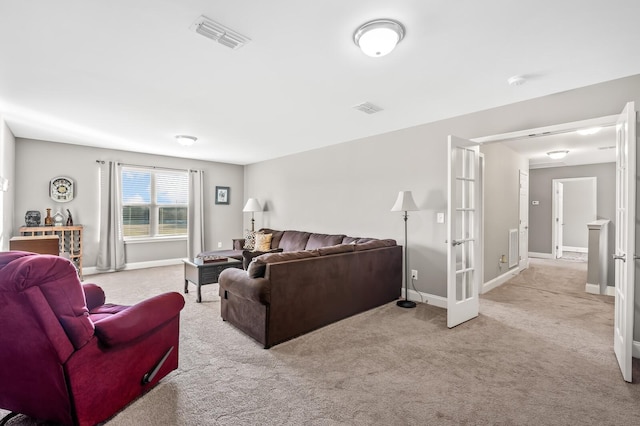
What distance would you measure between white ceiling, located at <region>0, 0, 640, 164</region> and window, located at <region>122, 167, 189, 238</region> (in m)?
2.25

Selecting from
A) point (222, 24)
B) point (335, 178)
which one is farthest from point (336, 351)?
point (335, 178)

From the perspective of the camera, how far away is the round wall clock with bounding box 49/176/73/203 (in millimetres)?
5289

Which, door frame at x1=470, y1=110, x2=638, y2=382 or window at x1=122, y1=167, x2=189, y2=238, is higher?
door frame at x1=470, y1=110, x2=638, y2=382

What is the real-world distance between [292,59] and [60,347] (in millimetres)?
2336

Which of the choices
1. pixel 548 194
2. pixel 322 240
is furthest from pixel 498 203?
pixel 548 194

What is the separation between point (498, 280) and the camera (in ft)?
16.2

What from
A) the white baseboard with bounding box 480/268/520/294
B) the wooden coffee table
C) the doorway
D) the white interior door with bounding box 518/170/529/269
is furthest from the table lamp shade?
the doorway

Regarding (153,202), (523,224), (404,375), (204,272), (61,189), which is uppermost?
(61,189)

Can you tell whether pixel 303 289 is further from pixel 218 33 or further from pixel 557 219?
pixel 557 219

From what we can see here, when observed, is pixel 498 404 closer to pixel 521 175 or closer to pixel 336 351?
pixel 336 351

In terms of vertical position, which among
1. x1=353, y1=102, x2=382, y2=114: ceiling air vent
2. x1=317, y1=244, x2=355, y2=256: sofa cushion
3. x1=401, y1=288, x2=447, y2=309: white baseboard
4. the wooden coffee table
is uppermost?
x1=353, y1=102, x2=382, y2=114: ceiling air vent

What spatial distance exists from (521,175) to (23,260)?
7176 millimetres

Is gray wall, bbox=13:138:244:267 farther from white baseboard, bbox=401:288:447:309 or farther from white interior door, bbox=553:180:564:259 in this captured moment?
white interior door, bbox=553:180:564:259

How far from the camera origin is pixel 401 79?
9.15 feet
